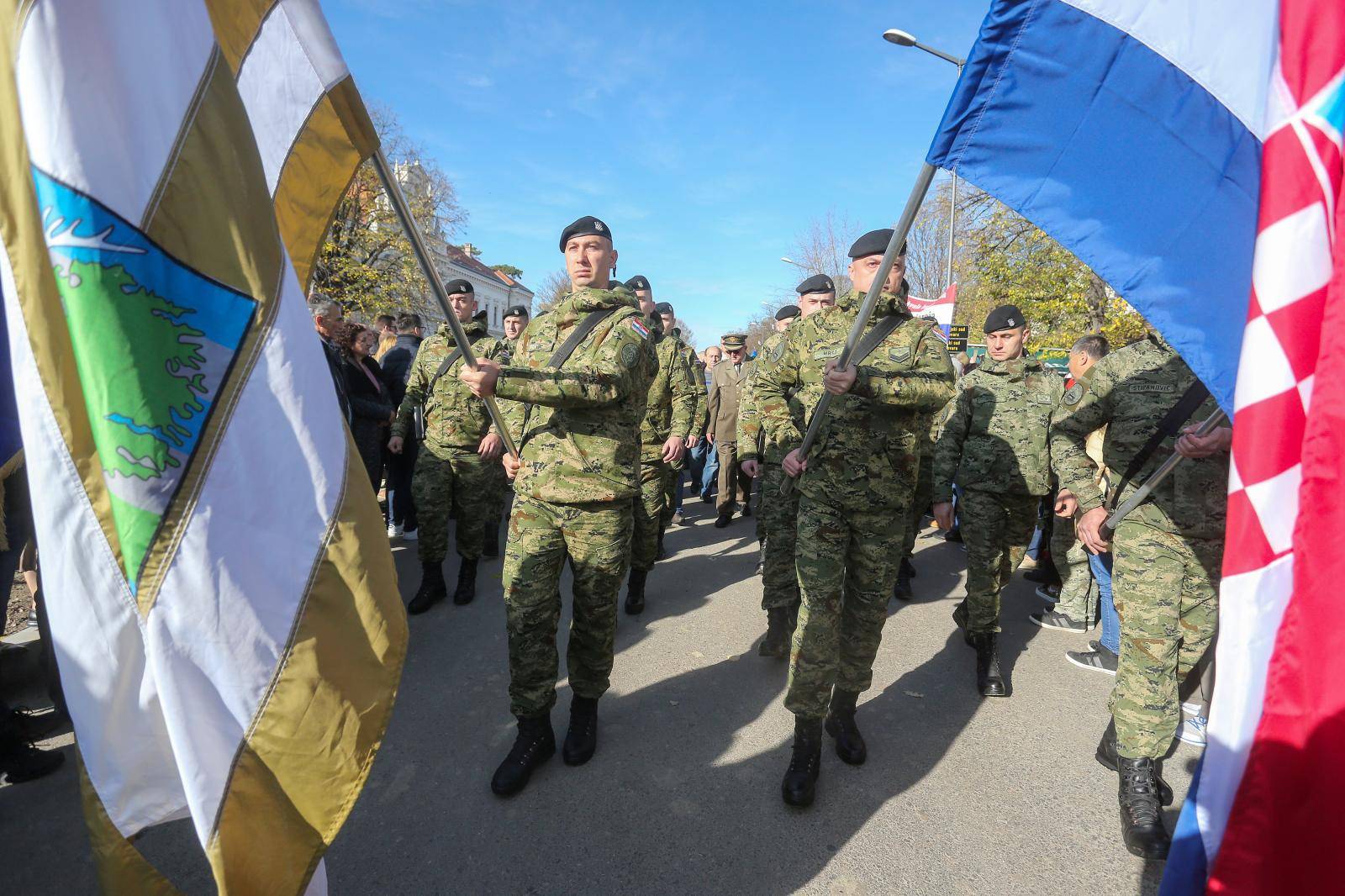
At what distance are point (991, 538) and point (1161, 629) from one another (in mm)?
1404

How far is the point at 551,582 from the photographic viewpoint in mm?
2762

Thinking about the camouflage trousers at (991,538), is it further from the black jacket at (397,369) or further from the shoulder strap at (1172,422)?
the black jacket at (397,369)

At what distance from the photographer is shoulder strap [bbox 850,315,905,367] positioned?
2861 millimetres

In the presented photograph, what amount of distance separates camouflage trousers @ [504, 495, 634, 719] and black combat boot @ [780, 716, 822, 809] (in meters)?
0.93

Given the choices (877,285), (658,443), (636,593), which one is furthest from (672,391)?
(877,285)

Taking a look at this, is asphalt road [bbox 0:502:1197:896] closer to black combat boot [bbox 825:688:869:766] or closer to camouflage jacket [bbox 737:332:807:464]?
black combat boot [bbox 825:688:869:766]

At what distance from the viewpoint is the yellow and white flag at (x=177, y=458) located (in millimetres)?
1188

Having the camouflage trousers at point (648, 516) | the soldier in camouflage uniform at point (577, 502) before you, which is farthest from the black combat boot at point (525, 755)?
the camouflage trousers at point (648, 516)

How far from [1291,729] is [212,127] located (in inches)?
95.6

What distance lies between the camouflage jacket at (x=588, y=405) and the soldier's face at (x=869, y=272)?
103cm

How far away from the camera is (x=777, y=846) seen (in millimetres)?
2336

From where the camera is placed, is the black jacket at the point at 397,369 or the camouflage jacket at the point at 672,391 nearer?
the camouflage jacket at the point at 672,391

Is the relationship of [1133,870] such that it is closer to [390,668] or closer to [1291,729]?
[1291,729]

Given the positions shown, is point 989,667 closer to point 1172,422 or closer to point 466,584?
point 1172,422
